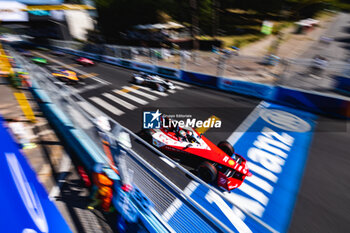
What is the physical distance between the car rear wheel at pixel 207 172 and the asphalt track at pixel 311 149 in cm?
53

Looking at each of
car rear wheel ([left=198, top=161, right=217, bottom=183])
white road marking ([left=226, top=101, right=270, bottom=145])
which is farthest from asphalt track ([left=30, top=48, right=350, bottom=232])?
car rear wheel ([left=198, top=161, right=217, bottom=183])

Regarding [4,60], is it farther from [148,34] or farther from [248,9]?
[248,9]

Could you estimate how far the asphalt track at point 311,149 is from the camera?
4684 millimetres

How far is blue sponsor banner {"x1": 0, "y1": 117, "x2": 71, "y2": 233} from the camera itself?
5.04 feet

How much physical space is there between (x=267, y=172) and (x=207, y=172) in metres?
2.18

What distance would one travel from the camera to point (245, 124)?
8859mm

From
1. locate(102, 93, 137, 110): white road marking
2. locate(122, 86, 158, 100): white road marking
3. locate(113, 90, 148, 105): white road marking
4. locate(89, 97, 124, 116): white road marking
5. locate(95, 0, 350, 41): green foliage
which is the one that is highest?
locate(95, 0, 350, 41): green foliage

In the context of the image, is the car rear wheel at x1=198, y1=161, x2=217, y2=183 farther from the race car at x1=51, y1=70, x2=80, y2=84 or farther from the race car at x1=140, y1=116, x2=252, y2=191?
the race car at x1=51, y1=70, x2=80, y2=84

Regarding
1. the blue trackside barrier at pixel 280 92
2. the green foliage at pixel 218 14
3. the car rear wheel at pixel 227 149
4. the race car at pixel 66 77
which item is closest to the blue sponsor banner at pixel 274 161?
the blue trackside barrier at pixel 280 92

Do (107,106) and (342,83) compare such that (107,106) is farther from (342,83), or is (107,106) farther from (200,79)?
(342,83)

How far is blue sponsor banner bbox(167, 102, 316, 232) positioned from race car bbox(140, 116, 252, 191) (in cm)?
39

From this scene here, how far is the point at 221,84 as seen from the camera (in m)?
13.3

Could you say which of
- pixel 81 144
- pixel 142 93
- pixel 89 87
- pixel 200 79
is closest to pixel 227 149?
pixel 81 144

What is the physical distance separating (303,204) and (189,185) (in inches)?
125
